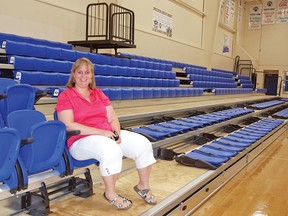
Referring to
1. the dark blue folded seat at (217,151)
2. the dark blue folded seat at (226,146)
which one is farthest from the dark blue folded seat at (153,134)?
the dark blue folded seat at (226,146)

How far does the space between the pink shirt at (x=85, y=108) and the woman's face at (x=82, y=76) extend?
6 cm

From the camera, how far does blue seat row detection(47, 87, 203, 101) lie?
177 inches

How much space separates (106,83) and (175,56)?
189 inches

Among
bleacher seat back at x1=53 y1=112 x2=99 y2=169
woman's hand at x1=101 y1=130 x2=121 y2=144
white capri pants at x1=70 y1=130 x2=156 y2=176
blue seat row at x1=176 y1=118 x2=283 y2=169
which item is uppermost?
woman's hand at x1=101 y1=130 x2=121 y2=144

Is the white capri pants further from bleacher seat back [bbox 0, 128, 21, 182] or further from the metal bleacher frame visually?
the metal bleacher frame

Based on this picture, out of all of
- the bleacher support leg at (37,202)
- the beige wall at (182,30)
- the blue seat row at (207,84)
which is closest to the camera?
the bleacher support leg at (37,202)

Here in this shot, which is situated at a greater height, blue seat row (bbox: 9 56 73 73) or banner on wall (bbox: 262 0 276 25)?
banner on wall (bbox: 262 0 276 25)

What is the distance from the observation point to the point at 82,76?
2053mm

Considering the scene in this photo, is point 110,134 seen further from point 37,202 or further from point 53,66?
point 53,66

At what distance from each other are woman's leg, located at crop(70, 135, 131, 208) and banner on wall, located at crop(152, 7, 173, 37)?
690cm

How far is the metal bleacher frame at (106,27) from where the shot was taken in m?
5.74

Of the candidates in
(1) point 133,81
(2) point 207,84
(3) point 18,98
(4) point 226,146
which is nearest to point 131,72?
(1) point 133,81

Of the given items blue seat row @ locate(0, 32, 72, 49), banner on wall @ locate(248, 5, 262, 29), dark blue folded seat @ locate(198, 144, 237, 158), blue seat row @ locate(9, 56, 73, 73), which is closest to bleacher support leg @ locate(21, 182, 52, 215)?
dark blue folded seat @ locate(198, 144, 237, 158)

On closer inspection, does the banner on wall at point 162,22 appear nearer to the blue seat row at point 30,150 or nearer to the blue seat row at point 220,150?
the blue seat row at point 220,150
